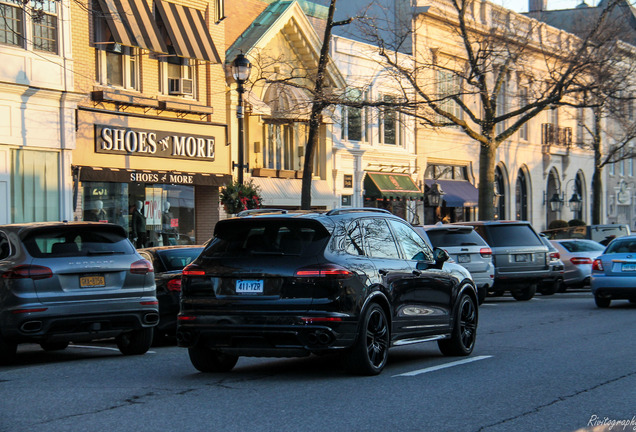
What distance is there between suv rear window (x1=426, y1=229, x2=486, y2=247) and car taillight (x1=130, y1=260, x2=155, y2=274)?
31.9ft

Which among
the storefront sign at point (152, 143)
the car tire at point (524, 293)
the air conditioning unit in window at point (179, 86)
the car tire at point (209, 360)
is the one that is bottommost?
the car tire at point (524, 293)

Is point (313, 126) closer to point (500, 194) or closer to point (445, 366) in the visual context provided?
point (445, 366)

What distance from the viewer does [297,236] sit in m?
9.50

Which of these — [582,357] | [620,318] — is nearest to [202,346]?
[582,357]

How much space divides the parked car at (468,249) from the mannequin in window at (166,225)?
9.62 m

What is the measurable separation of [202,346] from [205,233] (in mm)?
19832

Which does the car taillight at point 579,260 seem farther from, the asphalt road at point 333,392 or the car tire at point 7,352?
the car tire at point 7,352

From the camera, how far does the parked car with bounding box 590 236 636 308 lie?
19.0 meters

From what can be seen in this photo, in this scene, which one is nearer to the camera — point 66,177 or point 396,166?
point 66,177

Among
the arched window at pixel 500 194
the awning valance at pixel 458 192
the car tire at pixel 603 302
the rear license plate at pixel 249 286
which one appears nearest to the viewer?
the rear license plate at pixel 249 286

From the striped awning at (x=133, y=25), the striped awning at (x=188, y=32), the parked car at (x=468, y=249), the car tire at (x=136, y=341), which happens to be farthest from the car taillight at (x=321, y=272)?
the striped awning at (x=188, y=32)

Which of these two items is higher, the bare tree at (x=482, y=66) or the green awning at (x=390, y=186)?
the bare tree at (x=482, y=66)

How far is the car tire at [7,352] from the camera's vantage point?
11.0m

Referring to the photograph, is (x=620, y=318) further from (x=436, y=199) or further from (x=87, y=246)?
(x=436, y=199)
